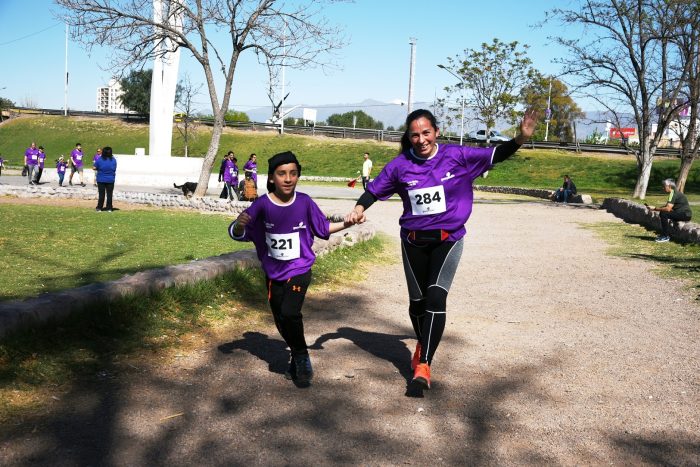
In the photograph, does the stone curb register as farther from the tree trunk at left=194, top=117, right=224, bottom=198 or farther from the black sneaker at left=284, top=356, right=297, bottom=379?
the tree trunk at left=194, top=117, right=224, bottom=198

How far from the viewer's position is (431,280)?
4945 millimetres

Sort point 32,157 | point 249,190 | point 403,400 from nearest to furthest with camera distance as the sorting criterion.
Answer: point 403,400 → point 249,190 → point 32,157

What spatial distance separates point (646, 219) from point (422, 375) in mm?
Result: 15567

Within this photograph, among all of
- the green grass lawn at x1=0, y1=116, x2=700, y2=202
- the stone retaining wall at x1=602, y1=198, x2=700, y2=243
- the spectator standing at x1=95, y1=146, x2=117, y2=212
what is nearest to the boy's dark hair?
the stone retaining wall at x1=602, y1=198, x2=700, y2=243

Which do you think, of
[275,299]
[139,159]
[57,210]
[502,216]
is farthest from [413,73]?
[275,299]

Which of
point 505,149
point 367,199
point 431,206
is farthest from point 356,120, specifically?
point 431,206

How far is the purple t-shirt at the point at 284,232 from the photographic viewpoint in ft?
15.9

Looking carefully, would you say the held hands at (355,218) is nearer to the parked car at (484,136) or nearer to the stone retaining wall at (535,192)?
the stone retaining wall at (535,192)

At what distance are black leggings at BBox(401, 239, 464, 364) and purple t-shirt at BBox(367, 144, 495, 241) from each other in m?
0.11

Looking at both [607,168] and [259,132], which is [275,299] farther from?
[259,132]

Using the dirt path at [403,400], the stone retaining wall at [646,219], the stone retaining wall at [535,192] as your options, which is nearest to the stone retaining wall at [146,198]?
the stone retaining wall at [646,219]

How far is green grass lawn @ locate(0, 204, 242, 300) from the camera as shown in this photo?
877 centimetres

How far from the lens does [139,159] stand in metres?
33.7

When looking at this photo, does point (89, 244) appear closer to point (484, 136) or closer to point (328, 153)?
point (328, 153)
